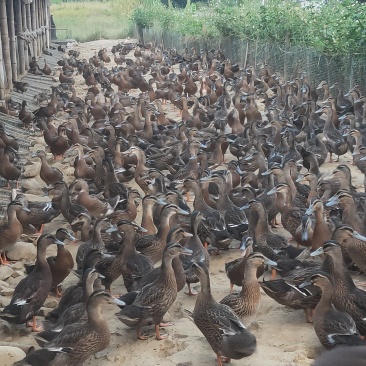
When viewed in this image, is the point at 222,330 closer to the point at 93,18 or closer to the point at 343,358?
the point at 343,358

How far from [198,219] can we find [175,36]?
31.3 metres

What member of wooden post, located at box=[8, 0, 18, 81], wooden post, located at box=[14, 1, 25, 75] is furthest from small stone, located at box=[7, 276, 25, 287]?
wooden post, located at box=[14, 1, 25, 75]

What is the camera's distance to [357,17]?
56.6 ft

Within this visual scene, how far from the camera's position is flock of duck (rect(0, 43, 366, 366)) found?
581 centimetres

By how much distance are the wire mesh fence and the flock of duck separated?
3.13 feet

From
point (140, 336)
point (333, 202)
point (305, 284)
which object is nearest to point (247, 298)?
point (305, 284)

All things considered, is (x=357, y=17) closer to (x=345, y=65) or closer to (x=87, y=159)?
(x=345, y=65)

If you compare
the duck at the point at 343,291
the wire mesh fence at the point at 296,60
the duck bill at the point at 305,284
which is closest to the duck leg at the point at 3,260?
the duck bill at the point at 305,284

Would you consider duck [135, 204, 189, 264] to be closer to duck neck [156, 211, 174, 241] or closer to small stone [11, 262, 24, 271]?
duck neck [156, 211, 174, 241]

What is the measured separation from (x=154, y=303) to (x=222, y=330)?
2.89 feet

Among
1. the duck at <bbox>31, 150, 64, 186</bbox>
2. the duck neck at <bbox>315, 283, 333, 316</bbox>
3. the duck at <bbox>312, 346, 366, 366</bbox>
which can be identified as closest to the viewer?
the duck at <bbox>312, 346, 366, 366</bbox>

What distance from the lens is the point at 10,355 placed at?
5.48 m

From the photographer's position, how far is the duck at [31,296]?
6375 mm

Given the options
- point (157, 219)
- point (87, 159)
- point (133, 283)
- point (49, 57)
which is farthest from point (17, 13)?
point (133, 283)
